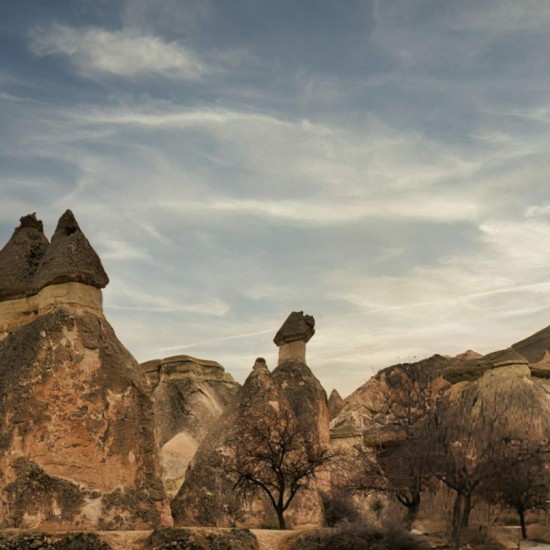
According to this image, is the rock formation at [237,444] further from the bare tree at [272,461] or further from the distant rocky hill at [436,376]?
the distant rocky hill at [436,376]

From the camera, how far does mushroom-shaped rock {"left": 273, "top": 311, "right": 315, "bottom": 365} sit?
23.3 metres

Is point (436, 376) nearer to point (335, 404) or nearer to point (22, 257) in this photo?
point (335, 404)

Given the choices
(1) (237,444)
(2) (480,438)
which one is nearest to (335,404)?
(2) (480,438)

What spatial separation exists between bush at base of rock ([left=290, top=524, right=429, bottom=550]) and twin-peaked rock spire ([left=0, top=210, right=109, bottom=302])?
5.78 m

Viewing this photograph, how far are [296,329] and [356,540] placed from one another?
1116 centimetres

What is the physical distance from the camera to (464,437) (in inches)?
868

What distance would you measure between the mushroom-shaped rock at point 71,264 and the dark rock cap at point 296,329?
987cm

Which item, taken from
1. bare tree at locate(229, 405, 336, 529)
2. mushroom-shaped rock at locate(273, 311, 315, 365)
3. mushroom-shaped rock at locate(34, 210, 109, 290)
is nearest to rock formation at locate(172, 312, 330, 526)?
bare tree at locate(229, 405, 336, 529)

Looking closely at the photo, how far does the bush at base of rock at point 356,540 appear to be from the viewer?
1250cm

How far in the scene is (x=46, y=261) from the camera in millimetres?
14492

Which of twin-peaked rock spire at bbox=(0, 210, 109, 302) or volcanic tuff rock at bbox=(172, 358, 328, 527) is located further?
volcanic tuff rock at bbox=(172, 358, 328, 527)

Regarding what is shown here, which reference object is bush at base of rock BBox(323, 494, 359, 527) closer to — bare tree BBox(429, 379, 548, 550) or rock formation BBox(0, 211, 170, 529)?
bare tree BBox(429, 379, 548, 550)

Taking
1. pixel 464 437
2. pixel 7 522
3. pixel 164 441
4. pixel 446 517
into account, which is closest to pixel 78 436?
pixel 7 522

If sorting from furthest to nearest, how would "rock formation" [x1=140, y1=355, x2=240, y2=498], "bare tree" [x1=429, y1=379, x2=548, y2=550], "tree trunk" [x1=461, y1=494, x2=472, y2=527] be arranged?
1. "rock formation" [x1=140, y1=355, x2=240, y2=498]
2. "tree trunk" [x1=461, y1=494, x2=472, y2=527]
3. "bare tree" [x1=429, y1=379, x2=548, y2=550]
